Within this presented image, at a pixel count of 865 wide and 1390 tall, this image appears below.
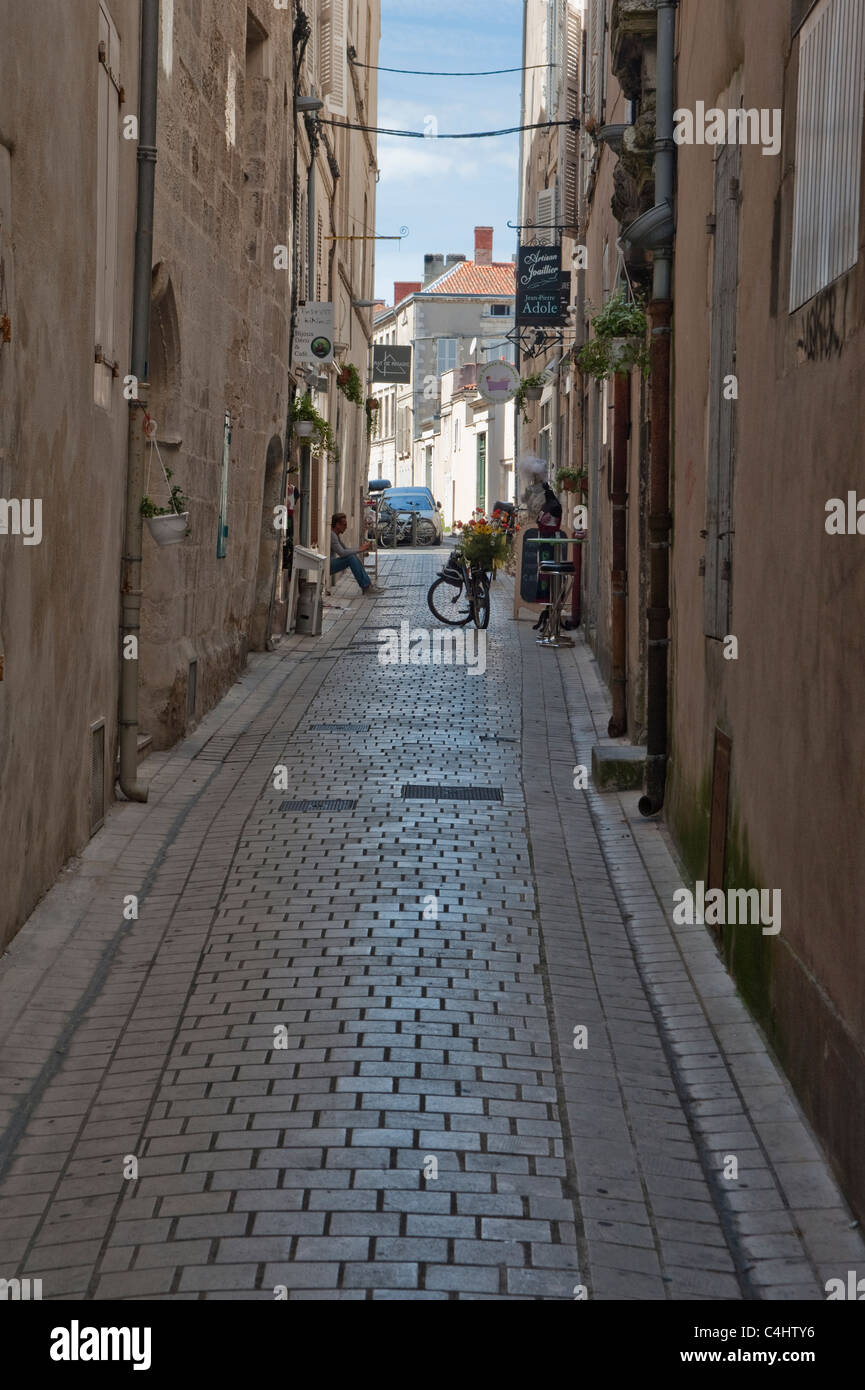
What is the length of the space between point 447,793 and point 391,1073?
452cm

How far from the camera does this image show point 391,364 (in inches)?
1786

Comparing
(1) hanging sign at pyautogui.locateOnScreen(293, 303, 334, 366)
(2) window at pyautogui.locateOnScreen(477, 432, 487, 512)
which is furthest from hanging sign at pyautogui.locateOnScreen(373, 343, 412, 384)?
(1) hanging sign at pyautogui.locateOnScreen(293, 303, 334, 366)

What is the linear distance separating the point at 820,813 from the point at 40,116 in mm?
4178

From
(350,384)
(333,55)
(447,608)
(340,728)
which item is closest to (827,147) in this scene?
(340,728)

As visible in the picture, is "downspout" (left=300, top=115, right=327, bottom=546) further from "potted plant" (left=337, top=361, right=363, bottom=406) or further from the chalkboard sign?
"potted plant" (left=337, top=361, right=363, bottom=406)

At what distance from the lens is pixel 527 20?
35.3 metres

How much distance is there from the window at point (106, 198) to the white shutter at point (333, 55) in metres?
15.7

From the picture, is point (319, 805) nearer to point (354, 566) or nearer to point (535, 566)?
point (535, 566)

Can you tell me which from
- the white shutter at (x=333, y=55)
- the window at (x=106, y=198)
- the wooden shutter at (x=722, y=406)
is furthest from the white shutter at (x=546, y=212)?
the wooden shutter at (x=722, y=406)

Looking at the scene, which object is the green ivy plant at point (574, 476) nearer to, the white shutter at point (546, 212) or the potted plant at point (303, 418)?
the potted plant at point (303, 418)

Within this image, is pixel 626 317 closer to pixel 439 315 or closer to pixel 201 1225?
pixel 201 1225

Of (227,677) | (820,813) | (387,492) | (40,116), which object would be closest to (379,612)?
(227,677)
